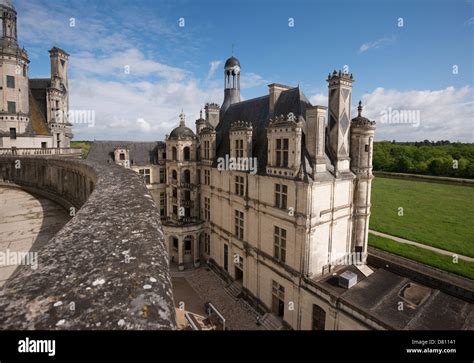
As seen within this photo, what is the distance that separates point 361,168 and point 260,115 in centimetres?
921

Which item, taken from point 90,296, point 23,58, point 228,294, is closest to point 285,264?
point 228,294

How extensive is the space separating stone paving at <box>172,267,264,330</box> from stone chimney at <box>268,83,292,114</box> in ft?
51.1

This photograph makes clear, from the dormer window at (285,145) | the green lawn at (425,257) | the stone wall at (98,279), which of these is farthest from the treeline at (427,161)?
the stone wall at (98,279)

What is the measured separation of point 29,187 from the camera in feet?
39.8

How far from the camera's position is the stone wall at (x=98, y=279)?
2.06 m

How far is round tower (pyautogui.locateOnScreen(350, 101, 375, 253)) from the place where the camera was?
1856cm

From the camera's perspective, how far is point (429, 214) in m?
41.7

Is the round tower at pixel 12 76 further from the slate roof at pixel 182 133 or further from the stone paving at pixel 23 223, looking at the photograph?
the stone paving at pixel 23 223

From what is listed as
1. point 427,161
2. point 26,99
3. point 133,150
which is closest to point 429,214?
point 133,150

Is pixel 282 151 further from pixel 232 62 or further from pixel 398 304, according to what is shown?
pixel 232 62

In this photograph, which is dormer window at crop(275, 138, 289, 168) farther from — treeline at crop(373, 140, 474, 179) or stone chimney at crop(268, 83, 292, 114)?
treeline at crop(373, 140, 474, 179)

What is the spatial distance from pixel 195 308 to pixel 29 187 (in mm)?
14127

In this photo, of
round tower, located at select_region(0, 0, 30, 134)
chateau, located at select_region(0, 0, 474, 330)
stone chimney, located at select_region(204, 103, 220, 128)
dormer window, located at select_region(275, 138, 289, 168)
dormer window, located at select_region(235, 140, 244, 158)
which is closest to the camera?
chateau, located at select_region(0, 0, 474, 330)

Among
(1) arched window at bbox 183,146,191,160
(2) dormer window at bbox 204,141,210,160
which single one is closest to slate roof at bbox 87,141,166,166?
(1) arched window at bbox 183,146,191,160
